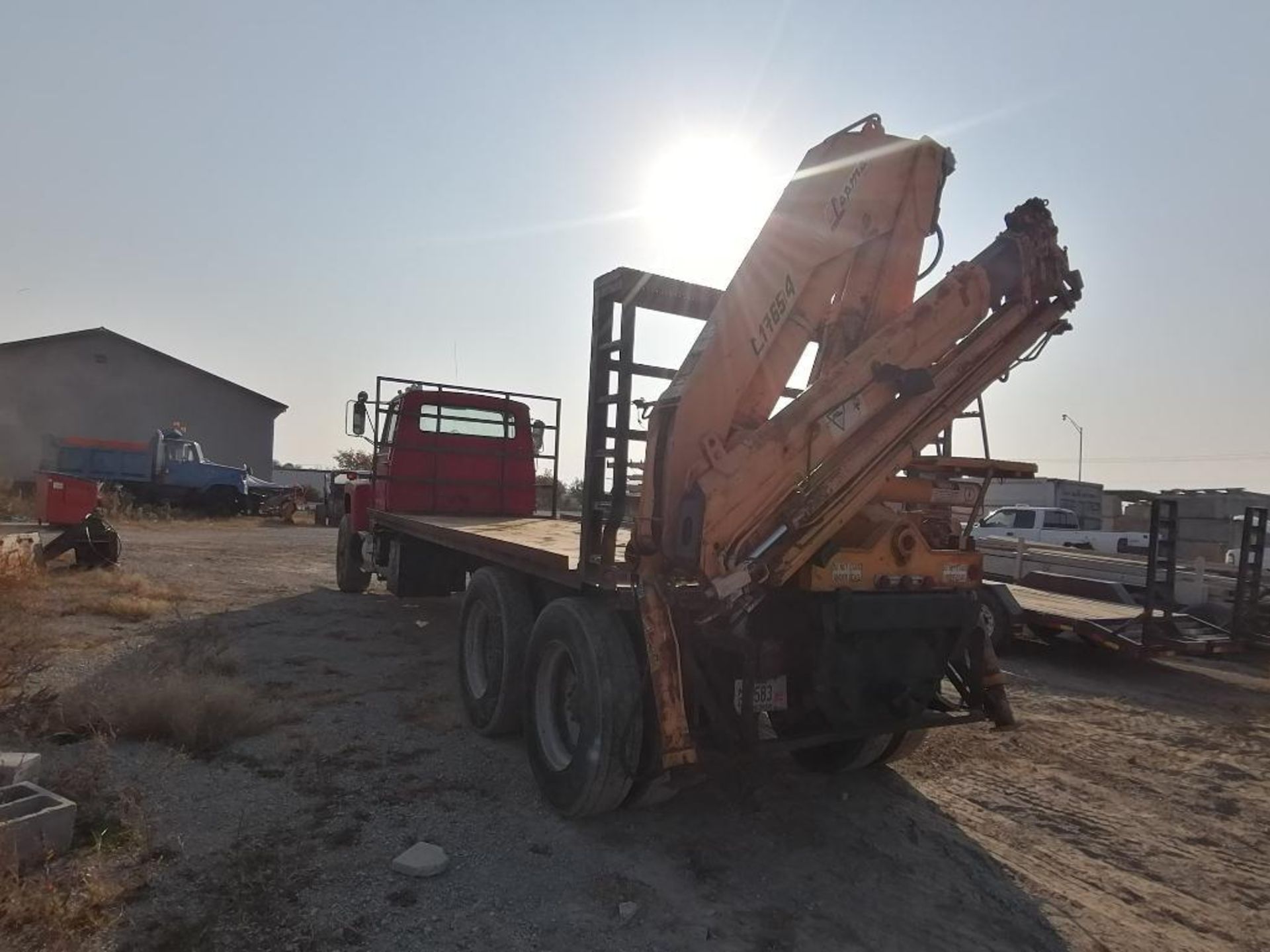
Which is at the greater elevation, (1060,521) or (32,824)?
(1060,521)

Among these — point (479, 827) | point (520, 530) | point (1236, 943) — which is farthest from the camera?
point (520, 530)

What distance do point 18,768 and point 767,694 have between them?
371cm

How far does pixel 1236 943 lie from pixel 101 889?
4641 mm

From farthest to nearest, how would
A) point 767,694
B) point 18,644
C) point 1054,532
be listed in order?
point 1054,532
point 18,644
point 767,694

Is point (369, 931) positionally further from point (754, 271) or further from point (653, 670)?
point (754, 271)

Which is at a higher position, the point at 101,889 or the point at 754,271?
the point at 754,271

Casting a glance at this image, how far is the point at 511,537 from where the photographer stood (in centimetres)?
644

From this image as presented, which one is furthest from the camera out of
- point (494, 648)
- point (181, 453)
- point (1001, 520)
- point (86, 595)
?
point (181, 453)

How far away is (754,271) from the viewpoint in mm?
4379

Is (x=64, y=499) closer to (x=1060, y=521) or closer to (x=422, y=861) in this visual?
(x=422, y=861)

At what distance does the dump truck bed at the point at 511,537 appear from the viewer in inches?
193

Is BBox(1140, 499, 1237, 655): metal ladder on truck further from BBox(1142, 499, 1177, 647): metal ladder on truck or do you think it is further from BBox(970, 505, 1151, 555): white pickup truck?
BBox(970, 505, 1151, 555): white pickup truck

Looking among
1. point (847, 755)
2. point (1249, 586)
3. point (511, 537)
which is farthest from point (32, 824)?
point (1249, 586)

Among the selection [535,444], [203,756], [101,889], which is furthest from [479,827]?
[535,444]
